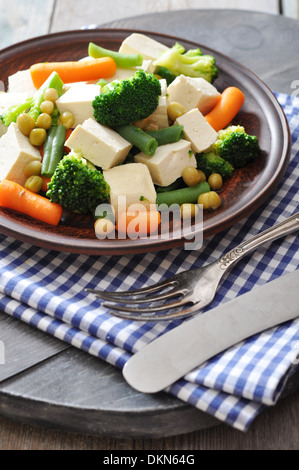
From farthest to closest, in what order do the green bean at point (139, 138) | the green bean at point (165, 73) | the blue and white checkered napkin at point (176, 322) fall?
the green bean at point (165, 73) < the green bean at point (139, 138) < the blue and white checkered napkin at point (176, 322)

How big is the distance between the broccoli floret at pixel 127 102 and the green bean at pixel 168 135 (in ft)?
0.40

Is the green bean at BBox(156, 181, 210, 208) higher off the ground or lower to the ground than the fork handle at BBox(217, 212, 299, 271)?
higher

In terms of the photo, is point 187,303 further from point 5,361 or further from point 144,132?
point 144,132

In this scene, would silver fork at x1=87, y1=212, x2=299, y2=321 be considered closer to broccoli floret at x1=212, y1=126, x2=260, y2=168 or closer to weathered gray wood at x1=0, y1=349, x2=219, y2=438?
weathered gray wood at x1=0, y1=349, x2=219, y2=438

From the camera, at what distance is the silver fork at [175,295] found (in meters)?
2.61

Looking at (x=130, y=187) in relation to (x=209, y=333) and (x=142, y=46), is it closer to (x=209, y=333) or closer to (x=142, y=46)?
(x=209, y=333)

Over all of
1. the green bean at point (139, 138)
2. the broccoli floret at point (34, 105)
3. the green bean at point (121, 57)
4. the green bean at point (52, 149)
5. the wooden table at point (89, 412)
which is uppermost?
the green bean at point (121, 57)

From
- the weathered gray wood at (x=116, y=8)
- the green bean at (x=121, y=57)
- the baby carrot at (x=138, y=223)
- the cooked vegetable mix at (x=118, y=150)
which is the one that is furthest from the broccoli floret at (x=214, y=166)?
the weathered gray wood at (x=116, y=8)

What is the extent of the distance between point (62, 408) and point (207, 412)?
1.93ft

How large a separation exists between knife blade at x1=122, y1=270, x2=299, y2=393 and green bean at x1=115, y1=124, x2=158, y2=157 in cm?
99

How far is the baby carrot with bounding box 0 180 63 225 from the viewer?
9.77 feet

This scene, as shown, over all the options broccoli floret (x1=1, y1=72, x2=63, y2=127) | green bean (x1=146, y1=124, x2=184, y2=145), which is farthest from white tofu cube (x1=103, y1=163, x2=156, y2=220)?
broccoli floret (x1=1, y1=72, x2=63, y2=127)

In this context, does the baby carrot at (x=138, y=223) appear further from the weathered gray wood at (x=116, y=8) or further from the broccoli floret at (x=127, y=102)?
the weathered gray wood at (x=116, y=8)

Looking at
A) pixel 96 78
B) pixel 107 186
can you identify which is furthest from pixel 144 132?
pixel 96 78
